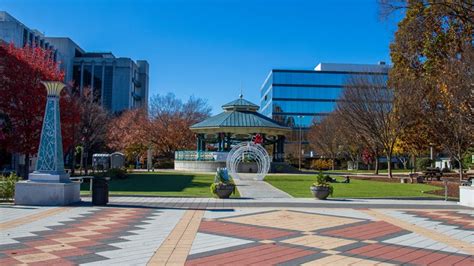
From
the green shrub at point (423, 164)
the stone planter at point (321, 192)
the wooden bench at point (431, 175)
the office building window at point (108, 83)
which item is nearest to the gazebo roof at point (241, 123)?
the wooden bench at point (431, 175)

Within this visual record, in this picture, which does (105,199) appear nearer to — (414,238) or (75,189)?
(75,189)

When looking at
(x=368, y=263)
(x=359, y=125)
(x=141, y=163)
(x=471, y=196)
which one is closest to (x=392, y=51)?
(x=359, y=125)

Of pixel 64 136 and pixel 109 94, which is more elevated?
pixel 109 94

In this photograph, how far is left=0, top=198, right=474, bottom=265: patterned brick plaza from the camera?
25.3 feet

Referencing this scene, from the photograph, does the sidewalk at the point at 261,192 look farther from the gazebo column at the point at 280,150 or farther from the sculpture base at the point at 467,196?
the gazebo column at the point at 280,150

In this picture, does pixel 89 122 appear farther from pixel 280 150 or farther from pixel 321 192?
pixel 321 192

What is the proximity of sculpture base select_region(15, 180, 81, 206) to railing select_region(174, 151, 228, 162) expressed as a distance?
31731 mm

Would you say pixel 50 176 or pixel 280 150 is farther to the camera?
pixel 280 150

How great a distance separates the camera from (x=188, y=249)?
8336 mm

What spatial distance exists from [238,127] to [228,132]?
149 centimetres

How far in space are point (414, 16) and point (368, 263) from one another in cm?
1928

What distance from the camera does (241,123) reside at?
4844cm

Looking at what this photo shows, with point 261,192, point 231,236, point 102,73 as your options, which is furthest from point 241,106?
point 102,73

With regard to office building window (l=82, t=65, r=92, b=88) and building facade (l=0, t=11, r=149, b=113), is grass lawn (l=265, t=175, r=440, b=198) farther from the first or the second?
office building window (l=82, t=65, r=92, b=88)
